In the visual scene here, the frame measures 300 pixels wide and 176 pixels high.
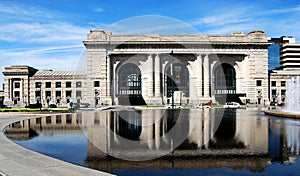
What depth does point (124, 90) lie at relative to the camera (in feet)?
266

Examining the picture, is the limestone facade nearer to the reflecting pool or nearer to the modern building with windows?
the modern building with windows

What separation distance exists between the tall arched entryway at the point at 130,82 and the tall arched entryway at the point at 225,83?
21.5 m

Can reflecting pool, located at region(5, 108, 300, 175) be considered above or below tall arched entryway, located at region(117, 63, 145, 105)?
below

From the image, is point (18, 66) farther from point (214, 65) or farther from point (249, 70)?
point (249, 70)

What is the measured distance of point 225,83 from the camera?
274ft

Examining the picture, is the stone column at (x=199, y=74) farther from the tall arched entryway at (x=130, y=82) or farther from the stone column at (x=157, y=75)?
the tall arched entryway at (x=130, y=82)

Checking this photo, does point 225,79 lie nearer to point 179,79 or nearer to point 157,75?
point 179,79

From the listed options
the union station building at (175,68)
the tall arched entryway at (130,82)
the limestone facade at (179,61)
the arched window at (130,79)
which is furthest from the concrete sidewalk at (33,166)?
the arched window at (130,79)

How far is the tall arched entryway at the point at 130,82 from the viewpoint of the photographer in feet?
265

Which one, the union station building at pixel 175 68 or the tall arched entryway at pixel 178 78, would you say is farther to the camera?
the tall arched entryway at pixel 178 78

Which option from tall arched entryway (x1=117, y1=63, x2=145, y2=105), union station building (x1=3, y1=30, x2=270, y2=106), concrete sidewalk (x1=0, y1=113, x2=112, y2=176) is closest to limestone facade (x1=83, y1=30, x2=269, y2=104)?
union station building (x1=3, y1=30, x2=270, y2=106)

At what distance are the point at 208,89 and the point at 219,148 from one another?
218ft

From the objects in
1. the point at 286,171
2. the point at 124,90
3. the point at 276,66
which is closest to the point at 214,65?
the point at 124,90

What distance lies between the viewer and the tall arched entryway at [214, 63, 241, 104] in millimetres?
82562
